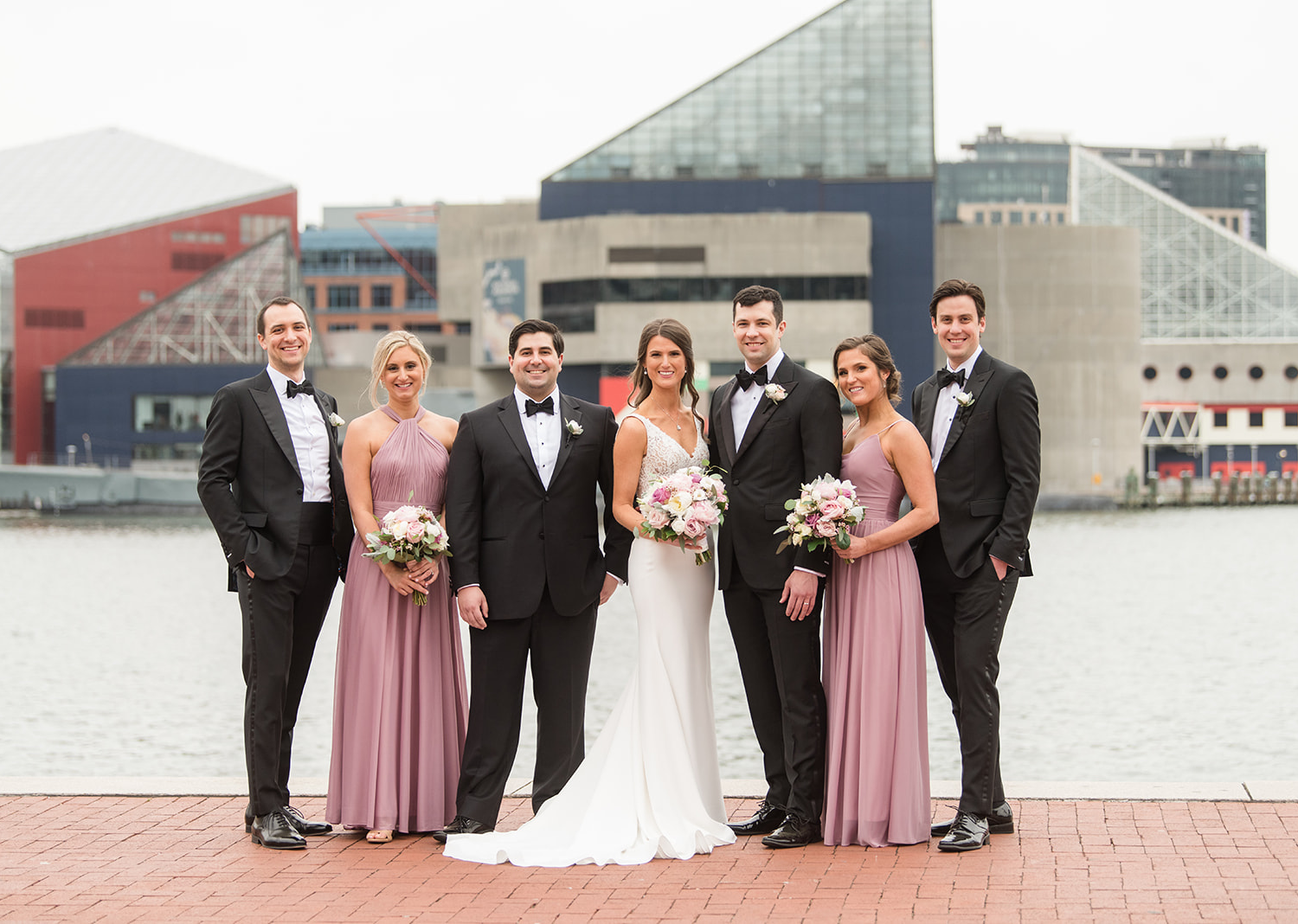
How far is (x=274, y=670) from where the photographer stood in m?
6.92

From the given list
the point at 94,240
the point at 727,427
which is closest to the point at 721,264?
the point at 94,240

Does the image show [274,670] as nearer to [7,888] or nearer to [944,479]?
[7,888]

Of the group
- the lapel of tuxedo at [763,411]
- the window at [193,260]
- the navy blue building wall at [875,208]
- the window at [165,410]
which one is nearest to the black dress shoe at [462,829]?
the lapel of tuxedo at [763,411]

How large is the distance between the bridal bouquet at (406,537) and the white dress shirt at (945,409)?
2.30 metres

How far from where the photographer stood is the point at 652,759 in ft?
21.7

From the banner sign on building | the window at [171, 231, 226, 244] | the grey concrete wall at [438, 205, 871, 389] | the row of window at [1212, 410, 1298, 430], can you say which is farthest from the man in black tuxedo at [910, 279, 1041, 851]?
the row of window at [1212, 410, 1298, 430]

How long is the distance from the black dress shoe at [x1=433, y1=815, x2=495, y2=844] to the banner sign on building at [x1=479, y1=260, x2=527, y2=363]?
67461 millimetres

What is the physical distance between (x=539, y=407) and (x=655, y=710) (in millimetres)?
1516

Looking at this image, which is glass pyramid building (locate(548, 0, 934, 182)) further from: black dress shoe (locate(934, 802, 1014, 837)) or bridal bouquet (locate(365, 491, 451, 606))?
black dress shoe (locate(934, 802, 1014, 837))

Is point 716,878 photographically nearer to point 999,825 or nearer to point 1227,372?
point 999,825

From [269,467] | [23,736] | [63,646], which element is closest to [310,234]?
[63,646]

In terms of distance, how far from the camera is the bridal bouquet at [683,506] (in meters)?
6.40

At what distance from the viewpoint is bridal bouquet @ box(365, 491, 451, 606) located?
21.6ft

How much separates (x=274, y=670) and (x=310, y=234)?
404 ft
